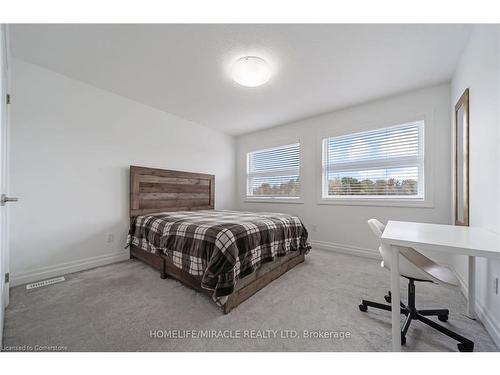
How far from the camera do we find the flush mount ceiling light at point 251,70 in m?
1.94

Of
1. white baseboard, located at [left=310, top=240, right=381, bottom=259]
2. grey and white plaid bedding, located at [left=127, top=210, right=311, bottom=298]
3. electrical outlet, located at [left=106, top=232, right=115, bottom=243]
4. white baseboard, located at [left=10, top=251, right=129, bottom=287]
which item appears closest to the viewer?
grey and white plaid bedding, located at [left=127, top=210, right=311, bottom=298]

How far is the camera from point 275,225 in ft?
7.47

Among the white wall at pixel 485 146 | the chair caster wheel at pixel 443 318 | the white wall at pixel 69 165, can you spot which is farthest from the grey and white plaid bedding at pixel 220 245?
the white wall at pixel 485 146

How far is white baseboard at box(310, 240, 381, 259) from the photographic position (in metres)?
2.85

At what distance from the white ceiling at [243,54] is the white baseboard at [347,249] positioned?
86.9 inches

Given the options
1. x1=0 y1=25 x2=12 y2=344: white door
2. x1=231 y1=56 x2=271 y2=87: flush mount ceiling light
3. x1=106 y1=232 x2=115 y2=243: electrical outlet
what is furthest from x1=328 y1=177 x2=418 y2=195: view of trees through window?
x1=0 y1=25 x2=12 y2=344: white door

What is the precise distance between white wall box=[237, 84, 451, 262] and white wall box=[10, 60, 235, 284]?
240 centimetres

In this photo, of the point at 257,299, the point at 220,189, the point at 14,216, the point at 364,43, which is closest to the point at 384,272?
the point at 257,299

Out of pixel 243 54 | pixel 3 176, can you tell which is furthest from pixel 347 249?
pixel 3 176

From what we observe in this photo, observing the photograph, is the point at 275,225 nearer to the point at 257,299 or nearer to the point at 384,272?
the point at 257,299

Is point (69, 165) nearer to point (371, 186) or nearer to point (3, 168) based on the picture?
point (3, 168)

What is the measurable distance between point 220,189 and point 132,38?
2.94 metres

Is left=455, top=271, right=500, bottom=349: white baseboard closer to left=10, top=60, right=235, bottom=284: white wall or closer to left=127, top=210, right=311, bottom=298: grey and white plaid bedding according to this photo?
left=127, top=210, right=311, bottom=298: grey and white plaid bedding

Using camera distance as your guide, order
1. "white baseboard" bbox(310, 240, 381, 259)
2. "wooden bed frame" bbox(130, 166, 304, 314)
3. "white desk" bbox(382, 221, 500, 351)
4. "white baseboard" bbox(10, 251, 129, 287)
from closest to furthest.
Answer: "white desk" bbox(382, 221, 500, 351)
"wooden bed frame" bbox(130, 166, 304, 314)
"white baseboard" bbox(10, 251, 129, 287)
"white baseboard" bbox(310, 240, 381, 259)
